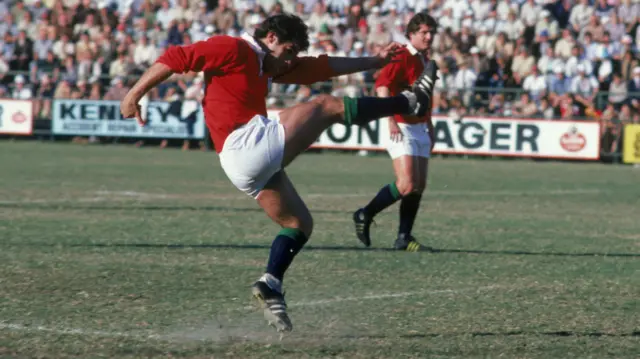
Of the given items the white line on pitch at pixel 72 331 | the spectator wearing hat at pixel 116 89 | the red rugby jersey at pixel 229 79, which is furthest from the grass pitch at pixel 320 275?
the spectator wearing hat at pixel 116 89

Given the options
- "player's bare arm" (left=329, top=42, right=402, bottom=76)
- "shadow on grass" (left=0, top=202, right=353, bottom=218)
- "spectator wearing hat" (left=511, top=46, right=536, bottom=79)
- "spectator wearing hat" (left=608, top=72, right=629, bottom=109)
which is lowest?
"spectator wearing hat" (left=608, top=72, right=629, bottom=109)

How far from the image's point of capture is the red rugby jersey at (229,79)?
273 inches

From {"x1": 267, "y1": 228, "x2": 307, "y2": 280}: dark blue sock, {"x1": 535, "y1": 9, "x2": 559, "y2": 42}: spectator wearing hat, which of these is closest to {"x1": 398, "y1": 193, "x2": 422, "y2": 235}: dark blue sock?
{"x1": 267, "y1": 228, "x2": 307, "y2": 280}: dark blue sock

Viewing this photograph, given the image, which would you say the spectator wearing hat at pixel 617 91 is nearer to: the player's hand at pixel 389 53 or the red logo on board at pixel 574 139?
Result: the red logo on board at pixel 574 139

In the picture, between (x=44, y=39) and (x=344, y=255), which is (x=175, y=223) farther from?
(x=44, y=39)

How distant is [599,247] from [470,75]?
1625cm

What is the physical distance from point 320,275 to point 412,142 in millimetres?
2317

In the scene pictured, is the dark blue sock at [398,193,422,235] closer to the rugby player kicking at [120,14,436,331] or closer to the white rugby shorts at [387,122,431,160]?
the white rugby shorts at [387,122,431,160]

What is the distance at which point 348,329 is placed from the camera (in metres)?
7.09

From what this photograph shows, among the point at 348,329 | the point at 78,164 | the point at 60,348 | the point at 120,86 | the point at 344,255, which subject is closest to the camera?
the point at 60,348

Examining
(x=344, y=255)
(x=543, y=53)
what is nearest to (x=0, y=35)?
(x=543, y=53)

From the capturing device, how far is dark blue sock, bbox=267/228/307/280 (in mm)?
7008

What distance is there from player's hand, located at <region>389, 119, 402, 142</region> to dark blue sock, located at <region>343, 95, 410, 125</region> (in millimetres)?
3793

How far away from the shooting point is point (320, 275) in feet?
30.8
